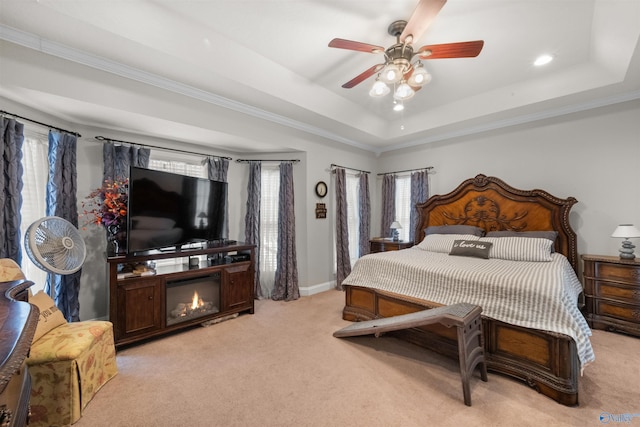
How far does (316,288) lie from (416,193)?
2.48 m

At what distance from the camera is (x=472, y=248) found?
330 centimetres

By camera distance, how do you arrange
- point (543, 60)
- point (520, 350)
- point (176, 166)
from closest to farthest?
1. point (520, 350)
2. point (543, 60)
3. point (176, 166)

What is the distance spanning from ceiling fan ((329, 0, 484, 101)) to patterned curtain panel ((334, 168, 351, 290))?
92.8 inches

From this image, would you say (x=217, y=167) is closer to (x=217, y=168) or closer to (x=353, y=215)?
(x=217, y=168)

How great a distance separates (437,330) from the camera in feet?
8.18

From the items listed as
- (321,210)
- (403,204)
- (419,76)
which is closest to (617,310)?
(403,204)

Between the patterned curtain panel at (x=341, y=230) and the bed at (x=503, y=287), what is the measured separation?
131 cm

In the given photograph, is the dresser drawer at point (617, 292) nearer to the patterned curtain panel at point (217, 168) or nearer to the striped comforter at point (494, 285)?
the striped comforter at point (494, 285)

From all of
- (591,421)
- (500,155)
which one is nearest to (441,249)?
(500,155)

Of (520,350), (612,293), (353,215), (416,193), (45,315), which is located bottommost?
(520,350)

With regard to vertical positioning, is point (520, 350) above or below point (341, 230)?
below

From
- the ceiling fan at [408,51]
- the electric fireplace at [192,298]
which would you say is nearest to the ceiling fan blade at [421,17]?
the ceiling fan at [408,51]

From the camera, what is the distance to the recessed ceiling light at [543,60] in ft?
9.23

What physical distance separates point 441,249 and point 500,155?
5.91 ft
